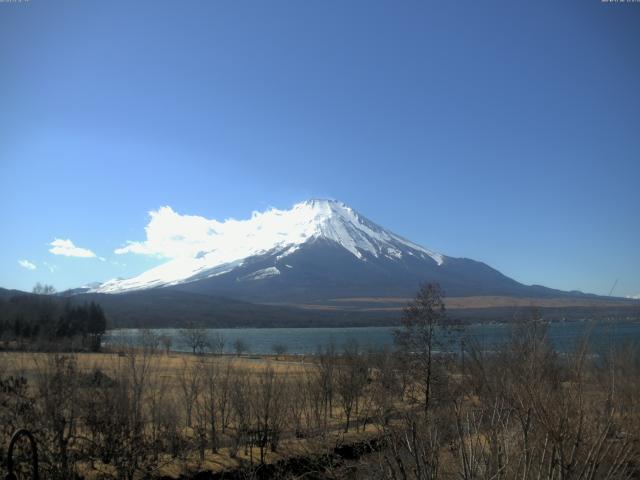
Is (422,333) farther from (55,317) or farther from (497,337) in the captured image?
(55,317)

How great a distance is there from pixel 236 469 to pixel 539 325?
1391cm

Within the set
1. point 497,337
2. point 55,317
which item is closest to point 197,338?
point 55,317

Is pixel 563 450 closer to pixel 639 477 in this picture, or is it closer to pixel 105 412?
pixel 639 477

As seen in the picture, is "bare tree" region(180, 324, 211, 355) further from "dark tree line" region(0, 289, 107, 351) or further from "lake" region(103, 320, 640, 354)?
"dark tree line" region(0, 289, 107, 351)

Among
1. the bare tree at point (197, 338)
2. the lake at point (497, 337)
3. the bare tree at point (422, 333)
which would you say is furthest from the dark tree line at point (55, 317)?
the bare tree at point (422, 333)

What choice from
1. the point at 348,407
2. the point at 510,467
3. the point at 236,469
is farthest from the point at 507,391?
the point at 348,407

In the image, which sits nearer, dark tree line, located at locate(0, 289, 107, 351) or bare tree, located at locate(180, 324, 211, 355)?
dark tree line, located at locate(0, 289, 107, 351)

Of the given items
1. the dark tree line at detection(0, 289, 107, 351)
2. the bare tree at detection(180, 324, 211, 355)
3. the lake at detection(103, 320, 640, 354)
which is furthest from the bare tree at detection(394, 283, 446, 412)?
the bare tree at detection(180, 324, 211, 355)

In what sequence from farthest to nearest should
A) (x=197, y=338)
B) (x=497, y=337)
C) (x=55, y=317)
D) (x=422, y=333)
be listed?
(x=197, y=338)
(x=55, y=317)
(x=422, y=333)
(x=497, y=337)

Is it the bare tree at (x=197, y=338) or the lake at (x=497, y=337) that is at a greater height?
the lake at (x=497, y=337)

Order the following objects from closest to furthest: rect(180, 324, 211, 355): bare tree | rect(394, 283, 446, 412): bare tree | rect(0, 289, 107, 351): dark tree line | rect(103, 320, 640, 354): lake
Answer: rect(103, 320, 640, 354): lake
rect(394, 283, 446, 412): bare tree
rect(0, 289, 107, 351): dark tree line
rect(180, 324, 211, 355): bare tree

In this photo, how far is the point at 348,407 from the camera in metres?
25.1

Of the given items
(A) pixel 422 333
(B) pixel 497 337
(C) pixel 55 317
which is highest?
(B) pixel 497 337

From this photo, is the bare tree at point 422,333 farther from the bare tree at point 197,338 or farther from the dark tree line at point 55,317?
the bare tree at point 197,338
